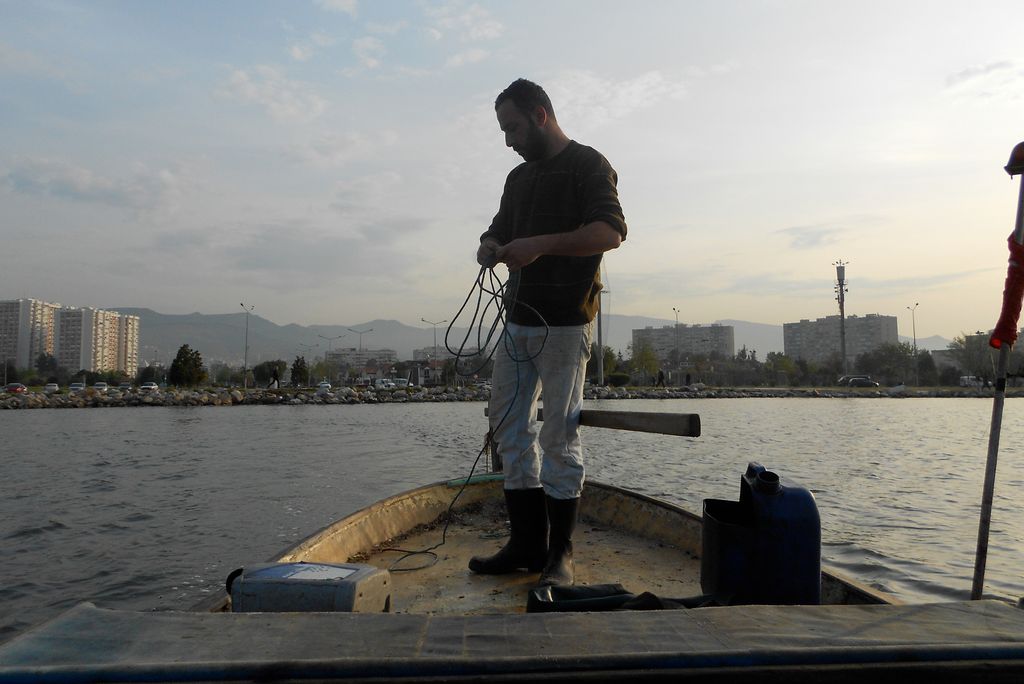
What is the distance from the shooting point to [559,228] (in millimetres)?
2920

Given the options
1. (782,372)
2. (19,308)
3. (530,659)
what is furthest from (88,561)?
(19,308)

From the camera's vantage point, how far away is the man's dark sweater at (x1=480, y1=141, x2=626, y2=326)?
2.85 m

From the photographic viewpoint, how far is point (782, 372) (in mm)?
87438

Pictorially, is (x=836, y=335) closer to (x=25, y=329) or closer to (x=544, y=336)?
(x=544, y=336)

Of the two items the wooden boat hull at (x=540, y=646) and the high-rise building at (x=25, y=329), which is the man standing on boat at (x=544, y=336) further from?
the high-rise building at (x=25, y=329)

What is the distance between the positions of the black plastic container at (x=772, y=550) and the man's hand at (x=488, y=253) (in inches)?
54.7

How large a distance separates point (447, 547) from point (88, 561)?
4.38 metres

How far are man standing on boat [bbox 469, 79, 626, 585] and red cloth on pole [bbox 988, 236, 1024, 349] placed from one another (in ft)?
4.30

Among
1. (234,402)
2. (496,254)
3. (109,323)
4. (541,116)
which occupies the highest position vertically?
(109,323)

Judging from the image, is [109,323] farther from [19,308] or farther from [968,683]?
[968,683]

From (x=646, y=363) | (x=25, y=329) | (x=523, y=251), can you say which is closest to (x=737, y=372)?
(x=646, y=363)

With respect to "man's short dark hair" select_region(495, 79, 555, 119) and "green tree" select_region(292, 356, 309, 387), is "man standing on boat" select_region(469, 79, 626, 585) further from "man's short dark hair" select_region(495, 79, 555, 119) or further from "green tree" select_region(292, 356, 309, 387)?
"green tree" select_region(292, 356, 309, 387)

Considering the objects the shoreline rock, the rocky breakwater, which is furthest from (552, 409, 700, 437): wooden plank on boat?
the shoreline rock

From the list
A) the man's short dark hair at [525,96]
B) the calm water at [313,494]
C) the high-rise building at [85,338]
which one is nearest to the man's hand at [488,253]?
the man's short dark hair at [525,96]
